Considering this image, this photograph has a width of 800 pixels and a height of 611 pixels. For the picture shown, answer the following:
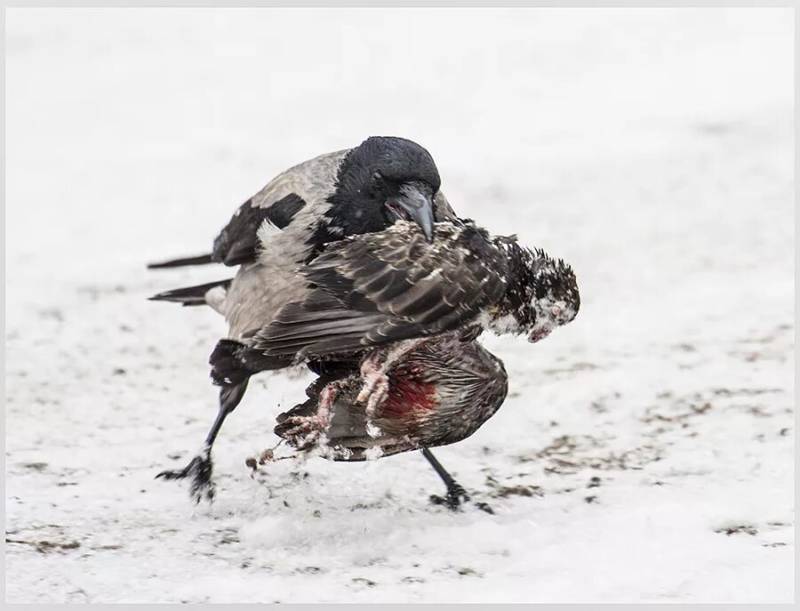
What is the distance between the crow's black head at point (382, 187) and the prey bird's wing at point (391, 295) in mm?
635

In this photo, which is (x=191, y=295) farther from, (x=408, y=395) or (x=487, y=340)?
(x=408, y=395)

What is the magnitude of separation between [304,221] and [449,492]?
3.83 feet

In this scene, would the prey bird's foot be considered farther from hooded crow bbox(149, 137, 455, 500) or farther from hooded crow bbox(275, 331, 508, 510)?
hooded crow bbox(275, 331, 508, 510)

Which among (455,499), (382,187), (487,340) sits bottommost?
(455,499)

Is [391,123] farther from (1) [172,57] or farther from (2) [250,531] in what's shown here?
(2) [250,531]

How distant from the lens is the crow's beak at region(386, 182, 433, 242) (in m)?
4.66

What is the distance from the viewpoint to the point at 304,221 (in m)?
5.11

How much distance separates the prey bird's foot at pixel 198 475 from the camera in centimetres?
505

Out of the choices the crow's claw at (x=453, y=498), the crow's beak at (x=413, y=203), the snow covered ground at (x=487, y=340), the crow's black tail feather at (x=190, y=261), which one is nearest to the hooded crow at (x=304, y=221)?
the crow's beak at (x=413, y=203)

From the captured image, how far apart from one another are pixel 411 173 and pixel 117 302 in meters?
2.67

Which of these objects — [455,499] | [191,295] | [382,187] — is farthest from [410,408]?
[191,295]

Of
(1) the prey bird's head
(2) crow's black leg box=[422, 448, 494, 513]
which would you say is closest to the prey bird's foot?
(2) crow's black leg box=[422, 448, 494, 513]

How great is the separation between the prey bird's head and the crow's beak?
1.29ft

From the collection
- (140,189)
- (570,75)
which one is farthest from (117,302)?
(570,75)
